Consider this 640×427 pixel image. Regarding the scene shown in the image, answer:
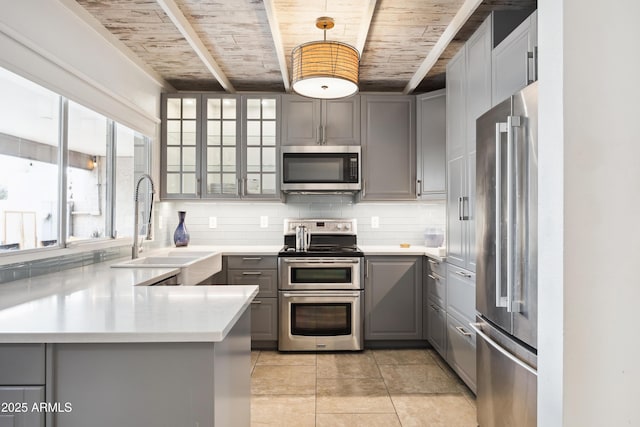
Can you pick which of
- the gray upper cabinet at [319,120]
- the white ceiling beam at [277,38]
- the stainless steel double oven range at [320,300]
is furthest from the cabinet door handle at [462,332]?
the white ceiling beam at [277,38]

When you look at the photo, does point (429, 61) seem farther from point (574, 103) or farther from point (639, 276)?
point (639, 276)

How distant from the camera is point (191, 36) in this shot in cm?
268

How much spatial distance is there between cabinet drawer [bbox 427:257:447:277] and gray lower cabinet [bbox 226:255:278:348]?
1.33m

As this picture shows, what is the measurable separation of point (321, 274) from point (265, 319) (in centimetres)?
63

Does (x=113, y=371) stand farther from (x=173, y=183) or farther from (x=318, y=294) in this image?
(x=173, y=183)

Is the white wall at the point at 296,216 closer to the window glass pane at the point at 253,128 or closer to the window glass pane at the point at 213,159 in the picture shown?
the window glass pane at the point at 213,159

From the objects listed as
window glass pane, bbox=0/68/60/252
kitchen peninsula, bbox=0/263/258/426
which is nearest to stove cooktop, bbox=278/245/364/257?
window glass pane, bbox=0/68/60/252

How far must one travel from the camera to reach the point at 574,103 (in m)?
1.10

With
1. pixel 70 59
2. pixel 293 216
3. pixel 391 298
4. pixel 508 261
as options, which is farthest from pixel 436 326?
pixel 70 59

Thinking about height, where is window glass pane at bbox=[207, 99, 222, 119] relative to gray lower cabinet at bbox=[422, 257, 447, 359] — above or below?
above

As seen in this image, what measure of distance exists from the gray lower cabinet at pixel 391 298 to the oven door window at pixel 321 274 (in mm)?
221

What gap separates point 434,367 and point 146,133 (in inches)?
119

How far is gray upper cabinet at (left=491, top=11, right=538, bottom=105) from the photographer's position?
1867mm

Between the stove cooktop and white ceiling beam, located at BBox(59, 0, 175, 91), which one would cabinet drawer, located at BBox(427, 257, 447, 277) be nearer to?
the stove cooktop
